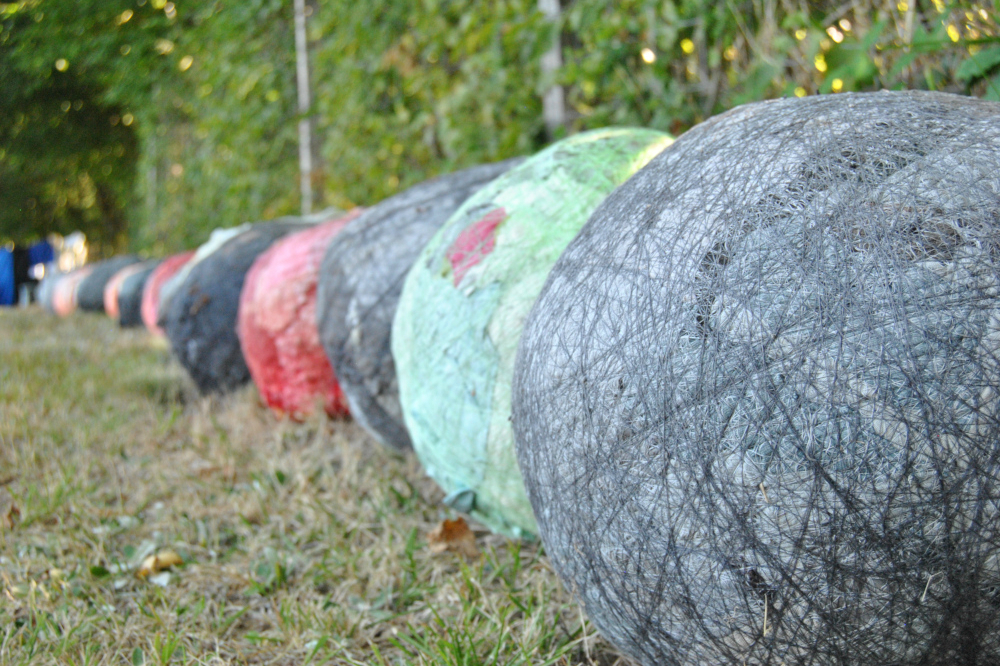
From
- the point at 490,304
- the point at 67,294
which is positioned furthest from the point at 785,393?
the point at 67,294

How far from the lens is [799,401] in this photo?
1.04 meters

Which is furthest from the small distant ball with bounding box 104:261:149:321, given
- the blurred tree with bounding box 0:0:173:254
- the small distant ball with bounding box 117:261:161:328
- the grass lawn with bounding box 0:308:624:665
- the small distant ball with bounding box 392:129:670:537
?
the small distant ball with bounding box 392:129:670:537

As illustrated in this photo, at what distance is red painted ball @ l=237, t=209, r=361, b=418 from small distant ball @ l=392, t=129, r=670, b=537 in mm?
1026

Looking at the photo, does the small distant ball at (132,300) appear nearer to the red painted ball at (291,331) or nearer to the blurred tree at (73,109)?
the blurred tree at (73,109)

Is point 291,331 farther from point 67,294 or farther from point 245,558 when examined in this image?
point 67,294

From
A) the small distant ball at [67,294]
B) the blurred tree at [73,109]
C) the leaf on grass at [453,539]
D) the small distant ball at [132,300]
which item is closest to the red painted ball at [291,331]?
the leaf on grass at [453,539]

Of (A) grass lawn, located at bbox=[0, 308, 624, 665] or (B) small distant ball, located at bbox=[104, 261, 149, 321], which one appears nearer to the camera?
(A) grass lawn, located at bbox=[0, 308, 624, 665]

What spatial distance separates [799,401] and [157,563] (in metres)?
1.82

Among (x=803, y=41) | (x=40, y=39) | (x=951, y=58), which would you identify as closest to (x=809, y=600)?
(x=951, y=58)

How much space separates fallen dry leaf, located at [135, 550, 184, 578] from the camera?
2049mm

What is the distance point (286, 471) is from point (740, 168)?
2.03 metres

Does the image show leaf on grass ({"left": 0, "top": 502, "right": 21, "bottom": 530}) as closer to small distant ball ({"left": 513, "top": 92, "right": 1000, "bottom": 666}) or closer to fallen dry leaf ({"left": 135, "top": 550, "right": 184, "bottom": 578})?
fallen dry leaf ({"left": 135, "top": 550, "right": 184, "bottom": 578})

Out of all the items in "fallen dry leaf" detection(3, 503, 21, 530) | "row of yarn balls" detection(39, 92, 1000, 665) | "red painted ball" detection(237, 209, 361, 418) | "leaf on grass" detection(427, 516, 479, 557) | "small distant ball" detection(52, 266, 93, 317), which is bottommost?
"small distant ball" detection(52, 266, 93, 317)

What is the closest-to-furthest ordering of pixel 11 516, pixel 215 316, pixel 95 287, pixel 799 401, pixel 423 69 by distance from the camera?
pixel 799 401 < pixel 11 516 < pixel 215 316 < pixel 423 69 < pixel 95 287
